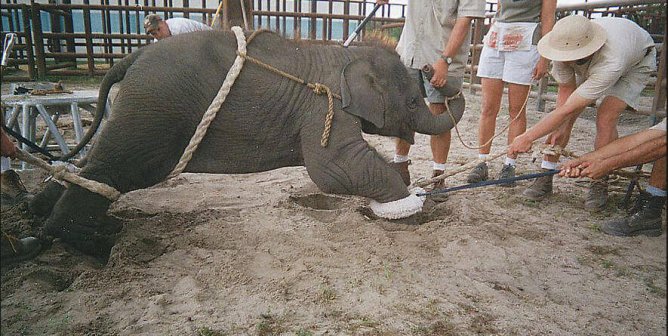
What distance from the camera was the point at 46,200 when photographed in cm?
351

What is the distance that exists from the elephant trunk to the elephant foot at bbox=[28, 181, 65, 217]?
2.71 meters

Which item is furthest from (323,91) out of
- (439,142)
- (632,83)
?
(632,83)

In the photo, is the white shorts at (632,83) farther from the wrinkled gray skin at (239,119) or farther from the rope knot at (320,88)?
the rope knot at (320,88)

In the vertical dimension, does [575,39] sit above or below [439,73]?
above

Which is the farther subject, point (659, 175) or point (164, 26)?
point (164, 26)

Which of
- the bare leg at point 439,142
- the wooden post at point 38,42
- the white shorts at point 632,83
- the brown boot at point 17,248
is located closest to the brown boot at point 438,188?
the bare leg at point 439,142

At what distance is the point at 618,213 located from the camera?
427 cm

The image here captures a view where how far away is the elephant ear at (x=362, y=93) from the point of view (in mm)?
3598

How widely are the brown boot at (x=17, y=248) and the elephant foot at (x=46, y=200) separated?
21.0 inches

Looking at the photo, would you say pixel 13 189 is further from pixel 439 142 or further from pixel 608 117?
pixel 608 117

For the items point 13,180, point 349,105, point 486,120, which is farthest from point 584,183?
point 13,180

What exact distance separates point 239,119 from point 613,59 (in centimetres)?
275

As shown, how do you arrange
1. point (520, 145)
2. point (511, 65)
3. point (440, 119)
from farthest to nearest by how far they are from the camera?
point (511, 65), point (440, 119), point (520, 145)

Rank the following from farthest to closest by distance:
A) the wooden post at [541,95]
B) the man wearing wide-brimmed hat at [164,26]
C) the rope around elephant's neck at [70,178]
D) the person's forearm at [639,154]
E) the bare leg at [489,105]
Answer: the wooden post at [541,95] → the man wearing wide-brimmed hat at [164,26] → the bare leg at [489,105] → the person's forearm at [639,154] → the rope around elephant's neck at [70,178]
